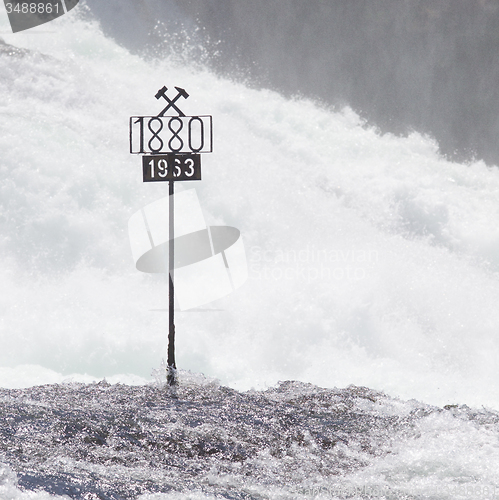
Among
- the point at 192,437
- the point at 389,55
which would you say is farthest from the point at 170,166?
the point at 389,55

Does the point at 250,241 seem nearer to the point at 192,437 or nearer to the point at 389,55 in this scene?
the point at 192,437

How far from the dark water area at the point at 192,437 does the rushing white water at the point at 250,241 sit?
11.0ft

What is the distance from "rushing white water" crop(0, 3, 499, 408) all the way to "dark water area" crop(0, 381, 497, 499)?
334 centimetres

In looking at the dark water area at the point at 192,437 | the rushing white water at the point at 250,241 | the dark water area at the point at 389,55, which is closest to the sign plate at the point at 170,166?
the dark water area at the point at 192,437

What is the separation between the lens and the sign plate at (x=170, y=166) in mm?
5473

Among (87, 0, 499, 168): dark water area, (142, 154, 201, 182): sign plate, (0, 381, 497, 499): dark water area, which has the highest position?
(87, 0, 499, 168): dark water area

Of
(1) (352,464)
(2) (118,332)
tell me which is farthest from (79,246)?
(1) (352,464)

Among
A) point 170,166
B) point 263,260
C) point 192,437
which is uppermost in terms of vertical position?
point 170,166

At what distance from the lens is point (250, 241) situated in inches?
465

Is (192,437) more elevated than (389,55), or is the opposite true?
(389,55)

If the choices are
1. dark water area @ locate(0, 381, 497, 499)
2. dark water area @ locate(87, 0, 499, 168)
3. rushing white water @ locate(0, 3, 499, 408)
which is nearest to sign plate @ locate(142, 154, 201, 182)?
dark water area @ locate(0, 381, 497, 499)

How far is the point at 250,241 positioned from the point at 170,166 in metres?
6.44

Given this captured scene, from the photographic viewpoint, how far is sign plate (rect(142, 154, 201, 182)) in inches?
215

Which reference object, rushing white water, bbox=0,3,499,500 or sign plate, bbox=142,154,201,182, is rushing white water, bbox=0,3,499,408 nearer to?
rushing white water, bbox=0,3,499,500
